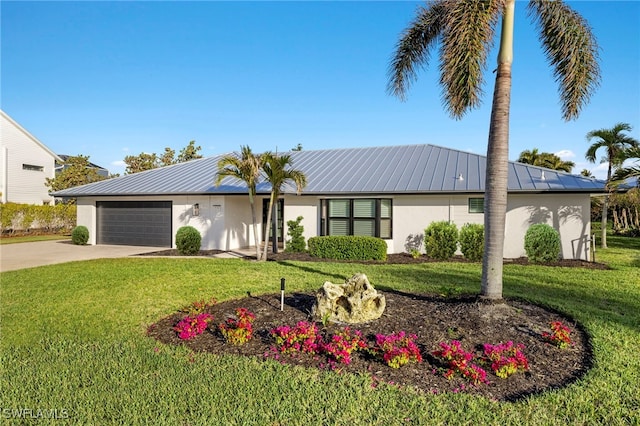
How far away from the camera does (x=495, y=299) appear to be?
246 inches

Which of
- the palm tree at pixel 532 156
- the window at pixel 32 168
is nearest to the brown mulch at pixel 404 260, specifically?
the palm tree at pixel 532 156

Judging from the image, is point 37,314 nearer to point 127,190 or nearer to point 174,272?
point 174,272

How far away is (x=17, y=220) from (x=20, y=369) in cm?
2459

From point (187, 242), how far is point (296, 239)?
13.4 feet

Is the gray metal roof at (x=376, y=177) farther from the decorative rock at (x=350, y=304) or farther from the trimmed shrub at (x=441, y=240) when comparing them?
the decorative rock at (x=350, y=304)

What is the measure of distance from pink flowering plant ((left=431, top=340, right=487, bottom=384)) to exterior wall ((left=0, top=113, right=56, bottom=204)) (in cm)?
3182

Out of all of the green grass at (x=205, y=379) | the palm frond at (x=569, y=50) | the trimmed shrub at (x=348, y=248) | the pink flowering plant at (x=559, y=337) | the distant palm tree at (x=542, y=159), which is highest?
the distant palm tree at (x=542, y=159)

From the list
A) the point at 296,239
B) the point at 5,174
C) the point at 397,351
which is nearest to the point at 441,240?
the point at 296,239

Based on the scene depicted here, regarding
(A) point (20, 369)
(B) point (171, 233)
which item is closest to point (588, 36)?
(A) point (20, 369)

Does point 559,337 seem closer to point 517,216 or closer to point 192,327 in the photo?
point 192,327

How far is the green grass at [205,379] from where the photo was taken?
3293 mm

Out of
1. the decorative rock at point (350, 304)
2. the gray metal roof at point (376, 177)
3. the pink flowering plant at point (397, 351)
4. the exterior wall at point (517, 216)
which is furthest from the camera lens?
the gray metal roof at point (376, 177)

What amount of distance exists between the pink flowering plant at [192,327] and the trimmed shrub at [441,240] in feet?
30.9

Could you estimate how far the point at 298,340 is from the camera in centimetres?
480
